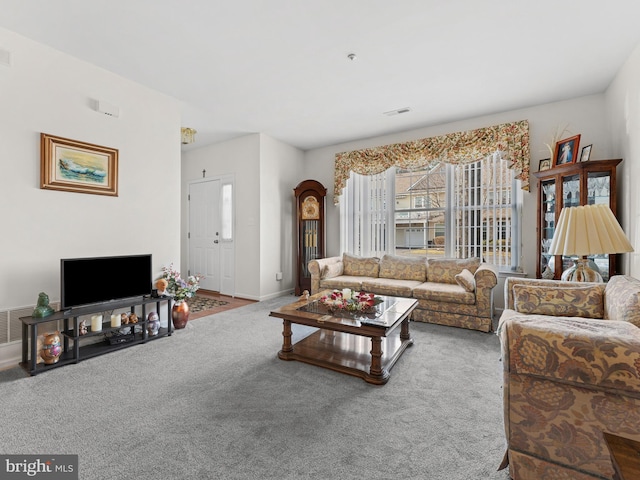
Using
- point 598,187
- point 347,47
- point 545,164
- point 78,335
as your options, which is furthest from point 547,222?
point 78,335

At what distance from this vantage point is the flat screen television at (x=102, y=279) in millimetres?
2672

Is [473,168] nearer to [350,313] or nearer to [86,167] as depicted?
[350,313]

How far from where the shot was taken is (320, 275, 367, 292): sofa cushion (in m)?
Result: 4.25

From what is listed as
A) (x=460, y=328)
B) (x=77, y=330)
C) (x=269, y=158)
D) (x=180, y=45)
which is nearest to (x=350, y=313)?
(x=460, y=328)

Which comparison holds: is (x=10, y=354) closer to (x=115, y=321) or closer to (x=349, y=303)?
(x=115, y=321)

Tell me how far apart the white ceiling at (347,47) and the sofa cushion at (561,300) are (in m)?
2.08

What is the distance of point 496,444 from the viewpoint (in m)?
1.61

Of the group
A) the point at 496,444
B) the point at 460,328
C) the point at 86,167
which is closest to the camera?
the point at 496,444

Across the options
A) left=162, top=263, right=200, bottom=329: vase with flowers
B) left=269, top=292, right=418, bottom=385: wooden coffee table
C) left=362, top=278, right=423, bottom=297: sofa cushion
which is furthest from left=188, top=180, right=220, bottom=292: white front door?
left=269, top=292, right=418, bottom=385: wooden coffee table

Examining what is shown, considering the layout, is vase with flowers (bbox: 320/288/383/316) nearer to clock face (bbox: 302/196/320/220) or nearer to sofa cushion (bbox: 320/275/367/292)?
sofa cushion (bbox: 320/275/367/292)

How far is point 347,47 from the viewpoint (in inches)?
107

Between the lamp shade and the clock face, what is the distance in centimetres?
355

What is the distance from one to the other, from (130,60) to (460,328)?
4435mm

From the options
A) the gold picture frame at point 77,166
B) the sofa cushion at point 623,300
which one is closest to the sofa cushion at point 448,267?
the sofa cushion at point 623,300
